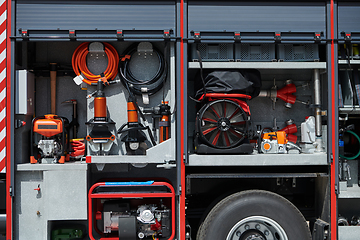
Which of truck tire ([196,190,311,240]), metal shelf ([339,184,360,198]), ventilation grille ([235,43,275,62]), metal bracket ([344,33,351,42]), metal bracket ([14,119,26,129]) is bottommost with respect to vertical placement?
truck tire ([196,190,311,240])

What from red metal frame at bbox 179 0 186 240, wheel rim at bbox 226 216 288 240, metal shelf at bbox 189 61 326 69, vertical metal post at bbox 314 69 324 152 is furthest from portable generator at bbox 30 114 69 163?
vertical metal post at bbox 314 69 324 152

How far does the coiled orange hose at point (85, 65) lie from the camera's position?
3295mm

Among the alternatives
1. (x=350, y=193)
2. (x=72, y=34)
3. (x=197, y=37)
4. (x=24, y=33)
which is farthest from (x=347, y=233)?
(x=24, y=33)

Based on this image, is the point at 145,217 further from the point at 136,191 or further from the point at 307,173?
the point at 307,173

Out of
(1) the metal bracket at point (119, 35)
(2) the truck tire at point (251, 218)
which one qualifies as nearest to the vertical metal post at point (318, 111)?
(2) the truck tire at point (251, 218)

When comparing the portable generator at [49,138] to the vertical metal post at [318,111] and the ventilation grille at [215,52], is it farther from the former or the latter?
the vertical metal post at [318,111]

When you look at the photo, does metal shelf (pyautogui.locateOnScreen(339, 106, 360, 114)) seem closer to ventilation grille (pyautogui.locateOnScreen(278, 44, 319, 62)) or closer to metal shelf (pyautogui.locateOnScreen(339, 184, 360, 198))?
ventilation grille (pyautogui.locateOnScreen(278, 44, 319, 62))

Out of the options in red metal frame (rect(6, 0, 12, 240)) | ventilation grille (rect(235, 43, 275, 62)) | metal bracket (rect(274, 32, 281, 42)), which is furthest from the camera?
ventilation grille (rect(235, 43, 275, 62))

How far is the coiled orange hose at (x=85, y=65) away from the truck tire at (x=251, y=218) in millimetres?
1858

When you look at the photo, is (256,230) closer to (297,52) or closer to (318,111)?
(318,111)

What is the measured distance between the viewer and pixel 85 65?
3334 millimetres

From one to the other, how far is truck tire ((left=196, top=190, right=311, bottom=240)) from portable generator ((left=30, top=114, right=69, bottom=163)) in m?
1.75

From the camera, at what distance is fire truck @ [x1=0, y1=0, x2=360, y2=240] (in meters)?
3.07

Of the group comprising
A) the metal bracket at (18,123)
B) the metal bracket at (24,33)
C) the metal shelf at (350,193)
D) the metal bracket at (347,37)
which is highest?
the metal bracket at (24,33)
